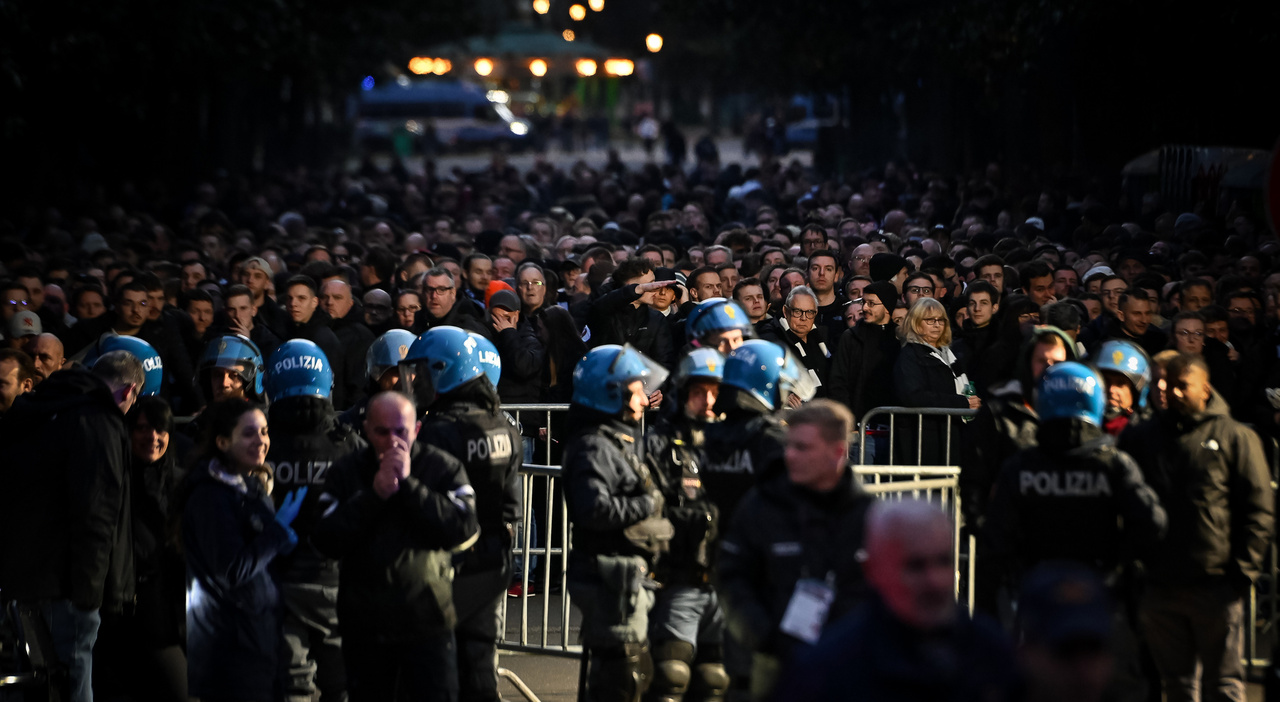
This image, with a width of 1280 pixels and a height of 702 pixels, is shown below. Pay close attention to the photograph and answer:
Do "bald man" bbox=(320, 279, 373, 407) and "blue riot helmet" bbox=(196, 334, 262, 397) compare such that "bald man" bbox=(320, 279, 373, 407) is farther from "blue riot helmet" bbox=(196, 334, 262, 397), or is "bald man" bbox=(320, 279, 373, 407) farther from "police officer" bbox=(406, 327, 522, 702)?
"police officer" bbox=(406, 327, 522, 702)

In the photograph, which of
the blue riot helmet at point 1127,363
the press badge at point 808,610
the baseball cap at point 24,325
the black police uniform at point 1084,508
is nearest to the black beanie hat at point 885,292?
the blue riot helmet at point 1127,363

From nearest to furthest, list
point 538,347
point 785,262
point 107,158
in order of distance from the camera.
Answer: point 538,347
point 785,262
point 107,158

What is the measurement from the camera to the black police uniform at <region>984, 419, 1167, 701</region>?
20.4 ft

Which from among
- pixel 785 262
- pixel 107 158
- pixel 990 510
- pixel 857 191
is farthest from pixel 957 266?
pixel 107 158

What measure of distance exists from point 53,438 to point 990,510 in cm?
391

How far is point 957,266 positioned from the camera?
46.9 ft

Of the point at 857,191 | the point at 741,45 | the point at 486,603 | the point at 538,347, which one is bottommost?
the point at 486,603

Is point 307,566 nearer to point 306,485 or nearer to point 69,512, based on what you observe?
point 306,485

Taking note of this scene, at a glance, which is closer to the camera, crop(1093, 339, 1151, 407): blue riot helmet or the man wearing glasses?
crop(1093, 339, 1151, 407): blue riot helmet

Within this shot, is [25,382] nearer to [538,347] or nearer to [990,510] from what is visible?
[538,347]

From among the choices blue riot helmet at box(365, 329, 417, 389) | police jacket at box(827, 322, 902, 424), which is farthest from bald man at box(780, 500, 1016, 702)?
police jacket at box(827, 322, 902, 424)

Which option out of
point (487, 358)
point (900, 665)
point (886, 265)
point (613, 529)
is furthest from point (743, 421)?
point (886, 265)

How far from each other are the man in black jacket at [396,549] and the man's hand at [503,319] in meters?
5.19

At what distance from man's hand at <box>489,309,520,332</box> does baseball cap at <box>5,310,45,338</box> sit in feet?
9.68
